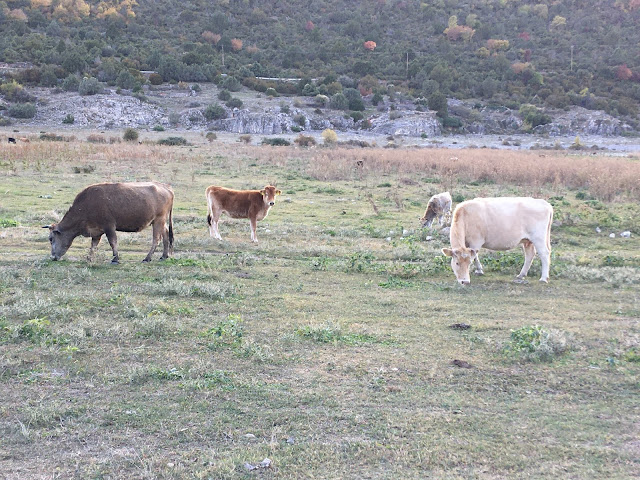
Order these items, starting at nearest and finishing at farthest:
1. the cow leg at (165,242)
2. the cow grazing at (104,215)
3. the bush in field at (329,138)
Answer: the cow grazing at (104,215), the cow leg at (165,242), the bush in field at (329,138)

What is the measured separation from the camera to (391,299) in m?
10.3

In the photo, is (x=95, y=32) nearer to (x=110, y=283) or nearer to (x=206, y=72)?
(x=206, y=72)

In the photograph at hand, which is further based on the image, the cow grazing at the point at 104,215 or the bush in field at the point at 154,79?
the bush in field at the point at 154,79

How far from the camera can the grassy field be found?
17.3 feet

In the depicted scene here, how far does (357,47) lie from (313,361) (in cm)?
10022

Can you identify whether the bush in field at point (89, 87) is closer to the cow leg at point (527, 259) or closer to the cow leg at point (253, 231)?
the cow leg at point (253, 231)

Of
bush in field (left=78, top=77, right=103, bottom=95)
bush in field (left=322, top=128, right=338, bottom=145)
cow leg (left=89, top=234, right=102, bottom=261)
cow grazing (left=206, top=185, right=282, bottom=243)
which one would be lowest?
cow leg (left=89, top=234, right=102, bottom=261)

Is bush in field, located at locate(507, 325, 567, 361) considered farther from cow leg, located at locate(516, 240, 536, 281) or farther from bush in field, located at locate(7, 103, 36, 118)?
bush in field, located at locate(7, 103, 36, 118)

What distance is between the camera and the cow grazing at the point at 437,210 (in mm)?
18266

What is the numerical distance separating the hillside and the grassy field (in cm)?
5836

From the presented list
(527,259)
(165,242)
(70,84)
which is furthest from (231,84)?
(527,259)

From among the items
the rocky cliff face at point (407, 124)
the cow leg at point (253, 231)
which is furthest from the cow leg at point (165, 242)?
the rocky cliff face at point (407, 124)

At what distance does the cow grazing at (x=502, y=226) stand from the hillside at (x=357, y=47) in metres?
60.5

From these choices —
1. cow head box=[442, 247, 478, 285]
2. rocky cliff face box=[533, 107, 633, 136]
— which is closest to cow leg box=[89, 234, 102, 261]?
cow head box=[442, 247, 478, 285]
